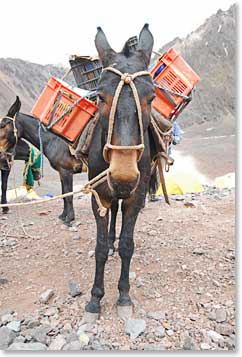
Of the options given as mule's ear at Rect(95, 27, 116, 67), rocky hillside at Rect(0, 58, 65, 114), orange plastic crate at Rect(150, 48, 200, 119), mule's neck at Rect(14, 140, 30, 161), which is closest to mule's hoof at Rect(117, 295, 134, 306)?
orange plastic crate at Rect(150, 48, 200, 119)

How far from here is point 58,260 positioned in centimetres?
301

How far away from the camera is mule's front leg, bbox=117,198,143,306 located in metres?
2.17

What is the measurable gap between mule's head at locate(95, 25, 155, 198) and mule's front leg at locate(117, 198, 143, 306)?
48cm

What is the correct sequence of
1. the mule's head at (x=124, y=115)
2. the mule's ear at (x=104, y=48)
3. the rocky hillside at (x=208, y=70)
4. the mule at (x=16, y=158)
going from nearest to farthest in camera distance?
1. the mule's head at (x=124, y=115)
2. the mule's ear at (x=104, y=48)
3. the mule at (x=16, y=158)
4. the rocky hillside at (x=208, y=70)

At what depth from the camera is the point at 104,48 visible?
1.82 meters

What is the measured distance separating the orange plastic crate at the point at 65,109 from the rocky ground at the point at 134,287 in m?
1.05

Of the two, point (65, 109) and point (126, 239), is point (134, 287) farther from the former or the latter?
point (65, 109)

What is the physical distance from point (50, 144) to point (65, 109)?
190 centimetres

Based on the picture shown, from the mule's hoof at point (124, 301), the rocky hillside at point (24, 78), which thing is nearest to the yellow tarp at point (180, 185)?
the mule's hoof at point (124, 301)

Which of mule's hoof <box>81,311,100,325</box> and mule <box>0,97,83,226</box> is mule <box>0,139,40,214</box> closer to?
mule <box>0,97,83,226</box>

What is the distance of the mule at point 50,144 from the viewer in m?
4.04

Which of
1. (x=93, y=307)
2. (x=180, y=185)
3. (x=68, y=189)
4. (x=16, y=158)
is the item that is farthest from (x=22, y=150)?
(x=93, y=307)

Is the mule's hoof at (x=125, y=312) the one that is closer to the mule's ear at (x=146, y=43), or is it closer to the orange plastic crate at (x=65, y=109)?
the orange plastic crate at (x=65, y=109)

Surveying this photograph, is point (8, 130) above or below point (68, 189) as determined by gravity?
above
